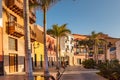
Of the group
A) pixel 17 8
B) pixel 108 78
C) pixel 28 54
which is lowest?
pixel 108 78

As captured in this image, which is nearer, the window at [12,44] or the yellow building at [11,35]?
the yellow building at [11,35]

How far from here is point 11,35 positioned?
37.5 metres

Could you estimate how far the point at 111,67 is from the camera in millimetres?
26312

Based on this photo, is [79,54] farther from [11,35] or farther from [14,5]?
[14,5]

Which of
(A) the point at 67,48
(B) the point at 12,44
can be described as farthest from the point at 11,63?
(A) the point at 67,48

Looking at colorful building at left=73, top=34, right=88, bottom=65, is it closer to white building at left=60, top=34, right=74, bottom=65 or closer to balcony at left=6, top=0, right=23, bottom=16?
white building at left=60, top=34, right=74, bottom=65

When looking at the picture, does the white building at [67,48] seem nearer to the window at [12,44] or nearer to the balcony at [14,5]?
the window at [12,44]

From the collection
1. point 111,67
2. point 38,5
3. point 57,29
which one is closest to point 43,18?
point 38,5

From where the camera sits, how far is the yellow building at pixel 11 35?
3469 centimetres

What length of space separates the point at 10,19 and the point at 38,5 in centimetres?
788

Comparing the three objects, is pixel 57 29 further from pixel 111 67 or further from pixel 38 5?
pixel 111 67

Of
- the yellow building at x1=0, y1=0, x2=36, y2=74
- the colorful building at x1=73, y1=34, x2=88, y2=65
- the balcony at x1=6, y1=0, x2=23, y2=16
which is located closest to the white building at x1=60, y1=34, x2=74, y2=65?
the colorful building at x1=73, y1=34, x2=88, y2=65

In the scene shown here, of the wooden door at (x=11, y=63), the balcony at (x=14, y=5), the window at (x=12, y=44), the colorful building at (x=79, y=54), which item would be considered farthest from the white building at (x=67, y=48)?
the balcony at (x=14, y=5)

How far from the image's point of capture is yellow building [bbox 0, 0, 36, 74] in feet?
114
